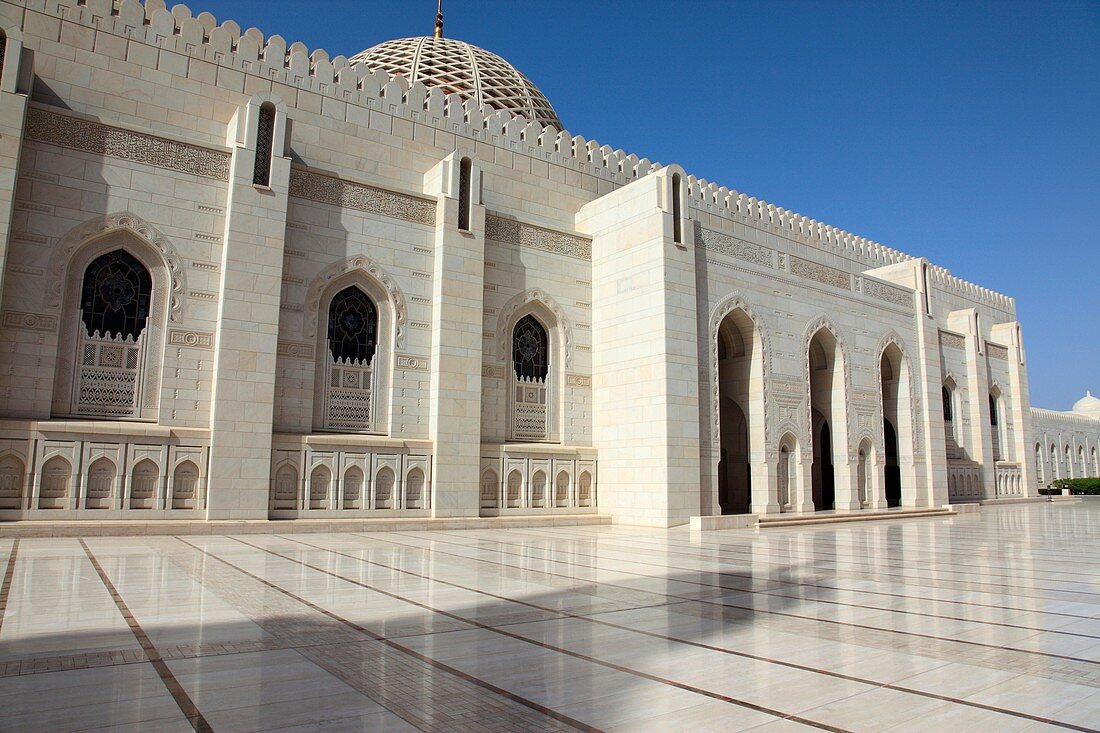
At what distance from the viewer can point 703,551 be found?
7777 millimetres

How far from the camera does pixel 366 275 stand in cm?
1074

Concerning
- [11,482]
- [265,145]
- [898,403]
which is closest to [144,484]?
[11,482]

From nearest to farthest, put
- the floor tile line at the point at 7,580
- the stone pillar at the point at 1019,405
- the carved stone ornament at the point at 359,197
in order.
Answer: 1. the floor tile line at the point at 7,580
2. the carved stone ornament at the point at 359,197
3. the stone pillar at the point at 1019,405

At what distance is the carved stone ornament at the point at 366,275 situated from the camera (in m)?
10.3

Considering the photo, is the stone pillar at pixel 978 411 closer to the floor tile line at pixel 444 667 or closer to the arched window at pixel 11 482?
the floor tile line at pixel 444 667

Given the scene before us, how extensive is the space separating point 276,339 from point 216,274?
113 cm

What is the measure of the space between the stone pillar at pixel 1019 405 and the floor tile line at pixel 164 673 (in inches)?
903

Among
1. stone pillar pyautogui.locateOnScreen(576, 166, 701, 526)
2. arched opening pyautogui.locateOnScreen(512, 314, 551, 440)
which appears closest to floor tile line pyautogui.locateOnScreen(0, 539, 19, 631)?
arched opening pyautogui.locateOnScreen(512, 314, 551, 440)

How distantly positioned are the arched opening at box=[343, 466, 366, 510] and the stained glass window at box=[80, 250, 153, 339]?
3.09m

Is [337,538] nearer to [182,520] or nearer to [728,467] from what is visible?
[182,520]

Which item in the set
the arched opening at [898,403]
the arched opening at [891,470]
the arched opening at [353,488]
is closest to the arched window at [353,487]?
the arched opening at [353,488]

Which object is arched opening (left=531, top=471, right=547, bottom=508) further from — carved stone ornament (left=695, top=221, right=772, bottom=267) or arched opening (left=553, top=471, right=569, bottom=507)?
carved stone ornament (left=695, top=221, right=772, bottom=267)

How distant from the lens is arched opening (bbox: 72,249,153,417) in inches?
347

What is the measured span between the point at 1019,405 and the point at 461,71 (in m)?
17.8
